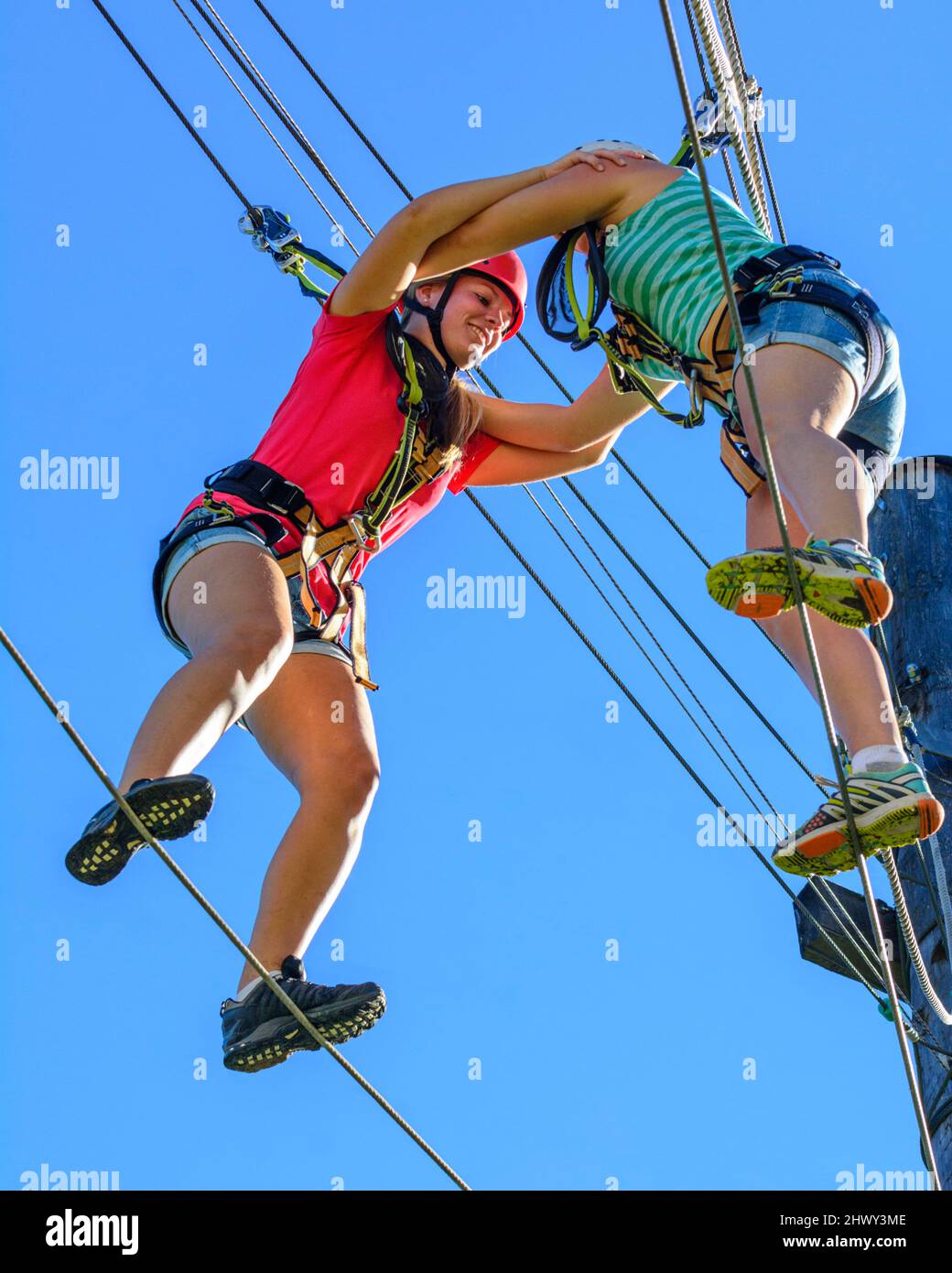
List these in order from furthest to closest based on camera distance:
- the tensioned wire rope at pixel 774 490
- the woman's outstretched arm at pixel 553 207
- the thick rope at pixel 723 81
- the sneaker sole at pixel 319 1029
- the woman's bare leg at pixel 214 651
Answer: the thick rope at pixel 723 81 → the woman's outstretched arm at pixel 553 207 → the sneaker sole at pixel 319 1029 → the woman's bare leg at pixel 214 651 → the tensioned wire rope at pixel 774 490

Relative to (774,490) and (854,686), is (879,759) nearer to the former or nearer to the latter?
(854,686)

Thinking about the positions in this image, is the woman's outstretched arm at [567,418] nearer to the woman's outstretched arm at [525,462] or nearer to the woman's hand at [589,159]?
the woman's outstretched arm at [525,462]

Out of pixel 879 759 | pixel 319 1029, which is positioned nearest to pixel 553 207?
pixel 879 759

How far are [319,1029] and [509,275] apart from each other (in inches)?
73.1

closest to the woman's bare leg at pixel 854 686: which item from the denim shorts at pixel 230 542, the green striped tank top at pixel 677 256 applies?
the green striped tank top at pixel 677 256

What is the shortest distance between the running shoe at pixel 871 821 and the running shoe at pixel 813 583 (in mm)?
284

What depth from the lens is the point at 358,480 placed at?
4402mm

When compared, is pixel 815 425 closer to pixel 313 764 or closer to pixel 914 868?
pixel 313 764

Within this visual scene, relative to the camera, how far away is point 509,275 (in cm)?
458

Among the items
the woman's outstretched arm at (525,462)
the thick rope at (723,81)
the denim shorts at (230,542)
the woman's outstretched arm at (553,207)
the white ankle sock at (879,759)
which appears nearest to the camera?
the white ankle sock at (879,759)

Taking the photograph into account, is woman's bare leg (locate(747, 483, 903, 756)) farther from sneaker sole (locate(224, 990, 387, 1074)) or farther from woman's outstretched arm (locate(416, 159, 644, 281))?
sneaker sole (locate(224, 990, 387, 1074))

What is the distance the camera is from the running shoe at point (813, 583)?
10.8ft
